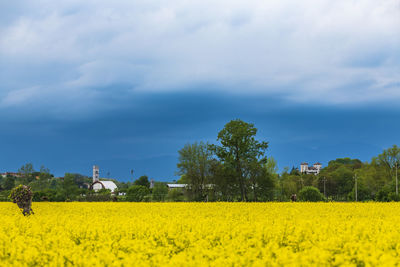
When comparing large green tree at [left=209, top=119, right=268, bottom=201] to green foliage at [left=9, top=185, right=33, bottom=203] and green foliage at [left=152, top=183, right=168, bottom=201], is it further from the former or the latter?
green foliage at [left=9, top=185, right=33, bottom=203]

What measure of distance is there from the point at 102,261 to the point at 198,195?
44963mm

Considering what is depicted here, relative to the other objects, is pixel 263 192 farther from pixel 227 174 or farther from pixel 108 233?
pixel 108 233

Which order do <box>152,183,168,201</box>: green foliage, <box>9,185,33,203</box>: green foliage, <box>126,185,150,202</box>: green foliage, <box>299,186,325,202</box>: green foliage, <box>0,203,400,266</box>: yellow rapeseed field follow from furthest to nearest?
<box>152,183,168,201</box>: green foliage, <box>126,185,150,202</box>: green foliage, <box>299,186,325,202</box>: green foliage, <box>9,185,33,203</box>: green foliage, <box>0,203,400,266</box>: yellow rapeseed field

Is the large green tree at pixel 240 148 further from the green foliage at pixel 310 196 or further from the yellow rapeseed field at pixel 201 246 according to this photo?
the yellow rapeseed field at pixel 201 246

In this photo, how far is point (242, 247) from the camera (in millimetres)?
9539

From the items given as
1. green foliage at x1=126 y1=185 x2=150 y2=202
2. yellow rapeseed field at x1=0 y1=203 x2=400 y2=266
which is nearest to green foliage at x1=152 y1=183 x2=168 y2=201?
green foliage at x1=126 y1=185 x2=150 y2=202

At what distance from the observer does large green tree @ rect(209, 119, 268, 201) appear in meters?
50.8

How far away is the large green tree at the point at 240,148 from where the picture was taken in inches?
1999

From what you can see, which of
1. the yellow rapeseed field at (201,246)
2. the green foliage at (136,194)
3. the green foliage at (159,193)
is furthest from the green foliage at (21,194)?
the green foliage at (159,193)

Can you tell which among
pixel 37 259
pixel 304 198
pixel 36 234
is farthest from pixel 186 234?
pixel 304 198

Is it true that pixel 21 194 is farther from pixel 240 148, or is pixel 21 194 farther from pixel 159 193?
pixel 159 193

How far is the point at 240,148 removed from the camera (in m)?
51.1

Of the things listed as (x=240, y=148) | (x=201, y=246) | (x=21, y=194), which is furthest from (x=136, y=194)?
(x=201, y=246)

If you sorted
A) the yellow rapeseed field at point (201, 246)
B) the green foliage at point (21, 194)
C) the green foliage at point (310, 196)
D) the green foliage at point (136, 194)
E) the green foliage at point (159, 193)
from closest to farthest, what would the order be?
the yellow rapeseed field at point (201, 246) < the green foliage at point (21, 194) < the green foliage at point (310, 196) < the green foliage at point (136, 194) < the green foliage at point (159, 193)
